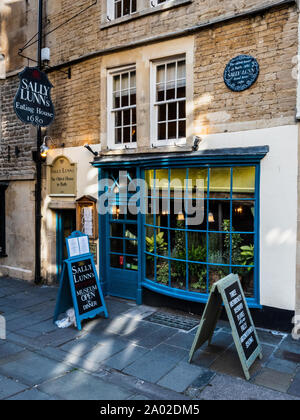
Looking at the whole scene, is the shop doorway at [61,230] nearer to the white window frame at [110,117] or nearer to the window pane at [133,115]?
the white window frame at [110,117]

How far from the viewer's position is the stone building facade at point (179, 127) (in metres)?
5.96

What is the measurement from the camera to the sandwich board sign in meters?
4.53

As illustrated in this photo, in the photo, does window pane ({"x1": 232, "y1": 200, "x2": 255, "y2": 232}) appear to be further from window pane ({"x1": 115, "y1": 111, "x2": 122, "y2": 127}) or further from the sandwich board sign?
window pane ({"x1": 115, "y1": 111, "x2": 122, "y2": 127})

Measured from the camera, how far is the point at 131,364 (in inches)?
193

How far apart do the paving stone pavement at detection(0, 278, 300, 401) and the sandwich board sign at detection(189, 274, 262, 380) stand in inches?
9.1

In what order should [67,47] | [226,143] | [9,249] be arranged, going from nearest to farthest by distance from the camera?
[226,143]
[67,47]
[9,249]

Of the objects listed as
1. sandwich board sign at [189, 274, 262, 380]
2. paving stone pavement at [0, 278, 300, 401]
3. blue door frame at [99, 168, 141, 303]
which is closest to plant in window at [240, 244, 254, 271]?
paving stone pavement at [0, 278, 300, 401]

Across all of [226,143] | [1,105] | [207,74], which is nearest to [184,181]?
[226,143]

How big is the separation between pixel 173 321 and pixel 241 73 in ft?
15.8

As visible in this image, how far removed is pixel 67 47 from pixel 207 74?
425cm

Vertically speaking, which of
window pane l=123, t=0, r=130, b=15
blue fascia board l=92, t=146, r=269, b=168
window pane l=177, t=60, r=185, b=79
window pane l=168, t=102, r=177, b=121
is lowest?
blue fascia board l=92, t=146, r=269, b=168

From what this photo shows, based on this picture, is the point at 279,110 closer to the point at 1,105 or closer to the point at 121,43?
the point at 121,43

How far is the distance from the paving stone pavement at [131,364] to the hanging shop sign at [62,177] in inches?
134

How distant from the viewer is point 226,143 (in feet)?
21.2
